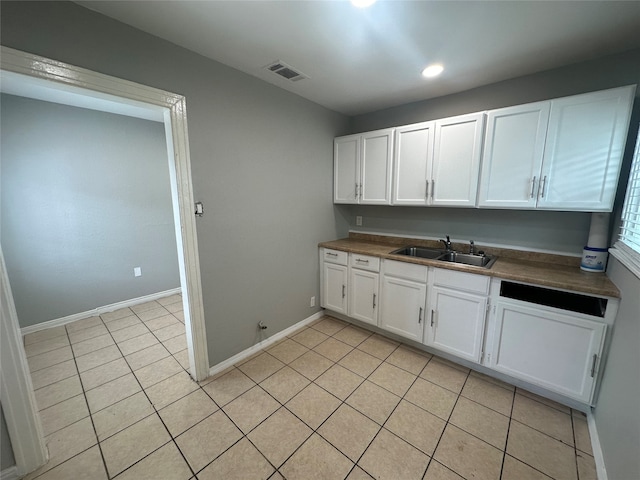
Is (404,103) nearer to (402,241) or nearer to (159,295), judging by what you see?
(402,241)

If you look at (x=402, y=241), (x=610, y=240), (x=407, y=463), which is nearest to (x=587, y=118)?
(x=610, y=240)

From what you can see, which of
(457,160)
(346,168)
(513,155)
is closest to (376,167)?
(346,168)

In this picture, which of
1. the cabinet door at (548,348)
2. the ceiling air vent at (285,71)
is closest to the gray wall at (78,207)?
the ceiling air vent at (285,71)

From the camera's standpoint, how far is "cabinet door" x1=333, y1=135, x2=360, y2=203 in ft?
9.34

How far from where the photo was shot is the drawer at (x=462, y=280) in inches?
76.4

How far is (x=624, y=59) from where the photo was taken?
1.73 m

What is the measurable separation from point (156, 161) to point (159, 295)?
190cm

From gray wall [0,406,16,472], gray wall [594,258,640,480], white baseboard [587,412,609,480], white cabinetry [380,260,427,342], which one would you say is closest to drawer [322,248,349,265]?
white cabinetry [380,260,427,342]

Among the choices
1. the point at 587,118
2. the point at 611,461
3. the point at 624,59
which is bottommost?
the point at 611,461

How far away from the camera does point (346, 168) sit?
116 inches

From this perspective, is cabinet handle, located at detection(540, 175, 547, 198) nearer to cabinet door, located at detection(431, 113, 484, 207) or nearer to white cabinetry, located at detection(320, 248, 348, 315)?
cabinet door, located at detection(431, 113, 484, 207)

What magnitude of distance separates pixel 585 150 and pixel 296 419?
272cm

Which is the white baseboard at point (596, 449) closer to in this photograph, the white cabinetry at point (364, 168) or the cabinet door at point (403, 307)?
the cabinet door at point (403, 307)

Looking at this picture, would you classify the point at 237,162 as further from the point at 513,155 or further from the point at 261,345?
the point at 513,155
